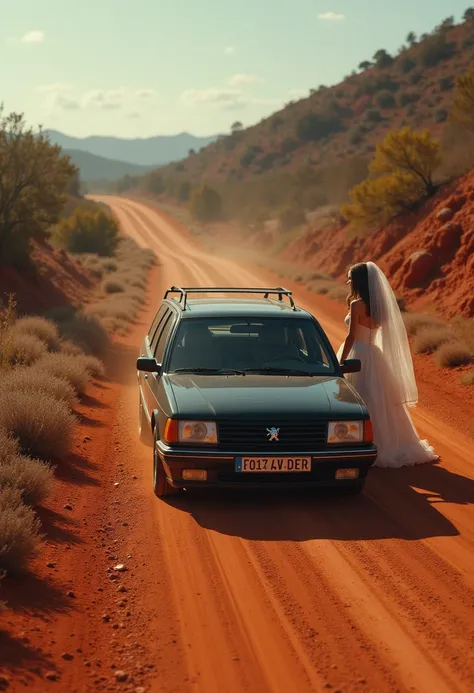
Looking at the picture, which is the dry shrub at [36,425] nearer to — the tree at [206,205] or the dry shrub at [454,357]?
the dry shrub at [454,357]

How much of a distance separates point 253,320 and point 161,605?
4.01 meters

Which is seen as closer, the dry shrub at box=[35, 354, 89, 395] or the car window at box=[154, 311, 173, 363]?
the car window at box=[154, 311, 173, 363]

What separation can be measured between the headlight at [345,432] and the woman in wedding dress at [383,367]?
6.10 ft

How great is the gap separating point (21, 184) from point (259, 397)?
22.1 m

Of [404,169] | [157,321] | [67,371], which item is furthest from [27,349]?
[404,169]

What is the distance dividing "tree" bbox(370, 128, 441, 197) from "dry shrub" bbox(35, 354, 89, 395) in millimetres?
25395

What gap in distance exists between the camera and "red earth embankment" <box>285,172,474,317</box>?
2775cm

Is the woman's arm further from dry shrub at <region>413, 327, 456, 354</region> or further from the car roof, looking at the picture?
dry shrub at <region>413, 327, 456, 354</region>

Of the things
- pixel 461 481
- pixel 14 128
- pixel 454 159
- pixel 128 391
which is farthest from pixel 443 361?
pixel 454 159

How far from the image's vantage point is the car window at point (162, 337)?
9609 millimetres

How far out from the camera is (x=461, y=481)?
30.7 ft

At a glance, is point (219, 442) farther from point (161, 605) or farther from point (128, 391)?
point (128, 391)

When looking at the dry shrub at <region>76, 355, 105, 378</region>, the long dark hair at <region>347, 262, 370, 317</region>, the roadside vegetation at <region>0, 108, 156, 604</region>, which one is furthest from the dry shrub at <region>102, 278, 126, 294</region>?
the long dark hair at <region>347, 262, 370, 317</region>

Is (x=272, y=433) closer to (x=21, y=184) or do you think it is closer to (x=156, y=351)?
(x=156, y=351)
